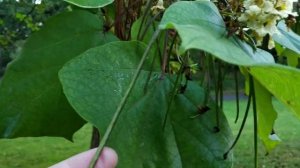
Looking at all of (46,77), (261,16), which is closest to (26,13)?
(46,77)

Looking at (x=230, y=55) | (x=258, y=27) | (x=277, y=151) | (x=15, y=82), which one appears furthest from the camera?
(x=277, y=151)

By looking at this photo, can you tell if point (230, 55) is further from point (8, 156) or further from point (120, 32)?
point (8, 156)

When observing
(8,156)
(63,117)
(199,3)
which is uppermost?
(199,3)

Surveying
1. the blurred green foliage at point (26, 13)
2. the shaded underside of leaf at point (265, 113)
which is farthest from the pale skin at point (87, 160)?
the blurred green foliage at point (26, 13)

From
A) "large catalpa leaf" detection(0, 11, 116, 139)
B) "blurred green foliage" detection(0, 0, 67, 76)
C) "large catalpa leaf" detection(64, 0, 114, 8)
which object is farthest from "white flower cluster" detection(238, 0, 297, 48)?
"blurred green foliage" detection(0, 0, 67, 76)

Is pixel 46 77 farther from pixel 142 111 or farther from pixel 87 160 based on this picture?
pixel 87 160

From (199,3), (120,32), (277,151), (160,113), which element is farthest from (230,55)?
(277,151)

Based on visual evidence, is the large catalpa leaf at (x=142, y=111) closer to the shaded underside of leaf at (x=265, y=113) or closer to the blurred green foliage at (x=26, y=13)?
the shaded underside of leaf at (x=265, y=113)
